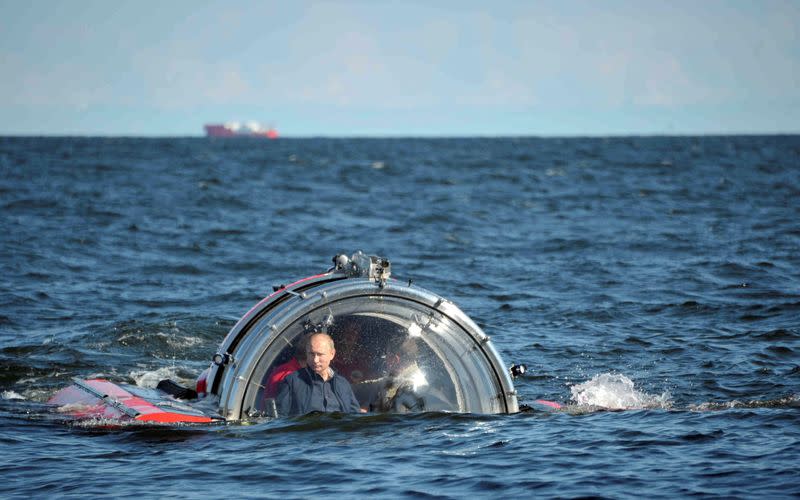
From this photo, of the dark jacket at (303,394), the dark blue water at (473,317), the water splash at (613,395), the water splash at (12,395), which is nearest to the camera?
the dark blue water at (473,317)

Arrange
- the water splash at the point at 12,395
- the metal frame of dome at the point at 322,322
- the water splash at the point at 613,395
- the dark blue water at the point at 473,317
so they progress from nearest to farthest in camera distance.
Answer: the dark blue water at the point at 473,317 < the metal frame of dome at the point at 322,322 < the water splash at the point at 613,395 < the water splash at the point at 12,395

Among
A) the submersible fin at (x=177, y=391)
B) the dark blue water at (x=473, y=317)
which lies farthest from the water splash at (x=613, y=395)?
the submersible fin at (x=177, y=391)

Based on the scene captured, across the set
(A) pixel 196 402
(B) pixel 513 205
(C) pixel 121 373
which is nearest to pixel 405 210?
(B) pixel 513 205

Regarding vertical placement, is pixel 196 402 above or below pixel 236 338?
below

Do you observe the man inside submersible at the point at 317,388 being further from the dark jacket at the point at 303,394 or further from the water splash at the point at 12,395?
the water splash at the point at 12,395

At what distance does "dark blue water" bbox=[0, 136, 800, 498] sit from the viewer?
28.9 ft

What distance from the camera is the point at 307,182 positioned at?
178 ft

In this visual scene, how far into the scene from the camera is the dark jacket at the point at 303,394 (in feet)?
32.1

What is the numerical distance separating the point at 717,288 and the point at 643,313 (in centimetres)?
264

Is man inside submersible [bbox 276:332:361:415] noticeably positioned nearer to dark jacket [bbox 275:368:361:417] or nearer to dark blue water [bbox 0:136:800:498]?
dark jacket [bbox 275:368:361:417]

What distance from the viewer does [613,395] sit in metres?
12.5

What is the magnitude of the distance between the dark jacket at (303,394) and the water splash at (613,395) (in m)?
3.07

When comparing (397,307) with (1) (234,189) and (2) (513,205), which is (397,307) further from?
(1) (234,189)

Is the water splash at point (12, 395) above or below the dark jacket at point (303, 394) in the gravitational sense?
below
